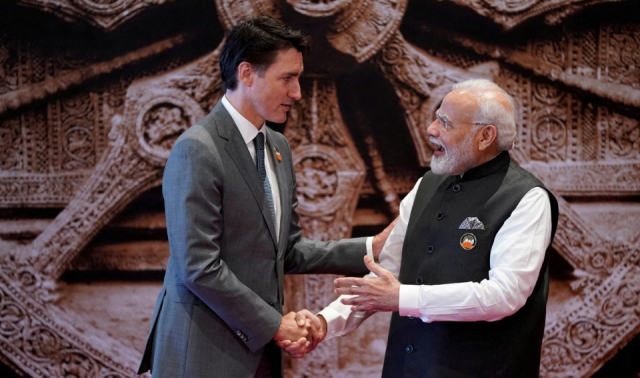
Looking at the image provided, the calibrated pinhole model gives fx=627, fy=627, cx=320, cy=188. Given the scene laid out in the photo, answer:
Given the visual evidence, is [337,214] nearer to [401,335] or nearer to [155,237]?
[155,237]

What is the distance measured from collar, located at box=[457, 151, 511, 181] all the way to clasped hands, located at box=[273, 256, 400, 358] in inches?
17.6

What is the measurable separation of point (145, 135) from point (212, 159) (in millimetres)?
1566

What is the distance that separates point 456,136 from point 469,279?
476 millimetres

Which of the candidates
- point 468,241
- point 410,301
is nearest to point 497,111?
point 468,241

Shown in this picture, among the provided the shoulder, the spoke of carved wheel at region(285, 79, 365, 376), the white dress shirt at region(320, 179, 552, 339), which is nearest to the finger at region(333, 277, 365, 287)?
the white dress shirt at region(320, 179, 552, 339)

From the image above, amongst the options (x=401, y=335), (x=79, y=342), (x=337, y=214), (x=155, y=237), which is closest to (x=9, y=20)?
(x=155, y=237)

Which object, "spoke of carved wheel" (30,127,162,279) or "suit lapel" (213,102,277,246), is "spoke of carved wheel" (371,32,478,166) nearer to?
"spoke of carved wheel" (30,127,162,279)

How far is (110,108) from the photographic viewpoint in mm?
3381

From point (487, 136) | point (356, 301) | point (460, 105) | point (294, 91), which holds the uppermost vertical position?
point (294, 91)

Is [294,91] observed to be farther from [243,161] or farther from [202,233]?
[202,233]

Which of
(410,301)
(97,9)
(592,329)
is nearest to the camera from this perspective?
(410,301)

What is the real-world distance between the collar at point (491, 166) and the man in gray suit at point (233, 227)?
25.7 inches

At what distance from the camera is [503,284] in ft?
6.06

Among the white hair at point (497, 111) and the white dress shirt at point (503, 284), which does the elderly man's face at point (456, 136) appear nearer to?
the white hair at point (497, 111)
